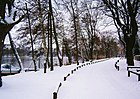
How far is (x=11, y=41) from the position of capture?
3591cm

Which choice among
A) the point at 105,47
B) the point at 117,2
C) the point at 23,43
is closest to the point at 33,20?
the point at 23,43

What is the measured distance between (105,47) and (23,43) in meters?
64.8

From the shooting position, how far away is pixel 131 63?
3020 cm

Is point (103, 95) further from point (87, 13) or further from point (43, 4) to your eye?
point (87, 13)

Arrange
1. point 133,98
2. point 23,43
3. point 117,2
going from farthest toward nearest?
point 23,43 < point 117,2 < point 133,98

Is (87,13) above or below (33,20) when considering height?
above

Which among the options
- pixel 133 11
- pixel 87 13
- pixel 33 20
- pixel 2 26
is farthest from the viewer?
pixel 87 13

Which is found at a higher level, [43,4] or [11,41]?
[43,4]

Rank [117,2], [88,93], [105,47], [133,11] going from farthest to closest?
[105,47]
[117,2]
[133,11]
[88,93]

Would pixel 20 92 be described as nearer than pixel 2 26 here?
Yes

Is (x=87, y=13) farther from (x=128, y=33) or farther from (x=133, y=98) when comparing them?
(x=133, y=98)

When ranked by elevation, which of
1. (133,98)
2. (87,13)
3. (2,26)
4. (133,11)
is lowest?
(133,98)

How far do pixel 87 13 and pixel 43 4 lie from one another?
24313mm

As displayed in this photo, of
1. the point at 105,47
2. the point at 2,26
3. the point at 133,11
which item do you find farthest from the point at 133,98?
the point at 105,47
